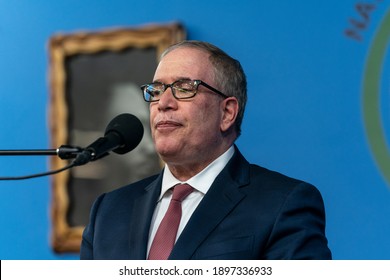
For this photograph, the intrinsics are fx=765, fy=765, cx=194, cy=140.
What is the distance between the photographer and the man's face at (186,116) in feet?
6.04

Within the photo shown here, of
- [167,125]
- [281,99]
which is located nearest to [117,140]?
[167,125]

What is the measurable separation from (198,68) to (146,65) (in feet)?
3.10

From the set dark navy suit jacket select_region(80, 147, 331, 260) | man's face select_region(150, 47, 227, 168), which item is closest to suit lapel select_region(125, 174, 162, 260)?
dark navy suit jacket select_region(80, 147, 331, 260)

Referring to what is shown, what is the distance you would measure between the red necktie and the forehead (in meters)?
0.27

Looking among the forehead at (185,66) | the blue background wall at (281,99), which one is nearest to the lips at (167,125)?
the forehead at (185,66)

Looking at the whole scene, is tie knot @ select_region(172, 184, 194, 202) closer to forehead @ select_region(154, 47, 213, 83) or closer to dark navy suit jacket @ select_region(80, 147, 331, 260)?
dark navy suit jacket @ select_region(80, 147, 331, 260)

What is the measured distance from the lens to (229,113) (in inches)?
77.5

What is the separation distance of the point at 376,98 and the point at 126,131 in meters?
1.15

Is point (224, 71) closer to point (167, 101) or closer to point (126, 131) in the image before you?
point (167, 101)

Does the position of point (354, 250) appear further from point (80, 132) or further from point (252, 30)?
point (80, 132)

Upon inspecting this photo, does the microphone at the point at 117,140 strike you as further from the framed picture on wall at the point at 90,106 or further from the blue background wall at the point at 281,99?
the framed picture on wall at the point at 90,106
